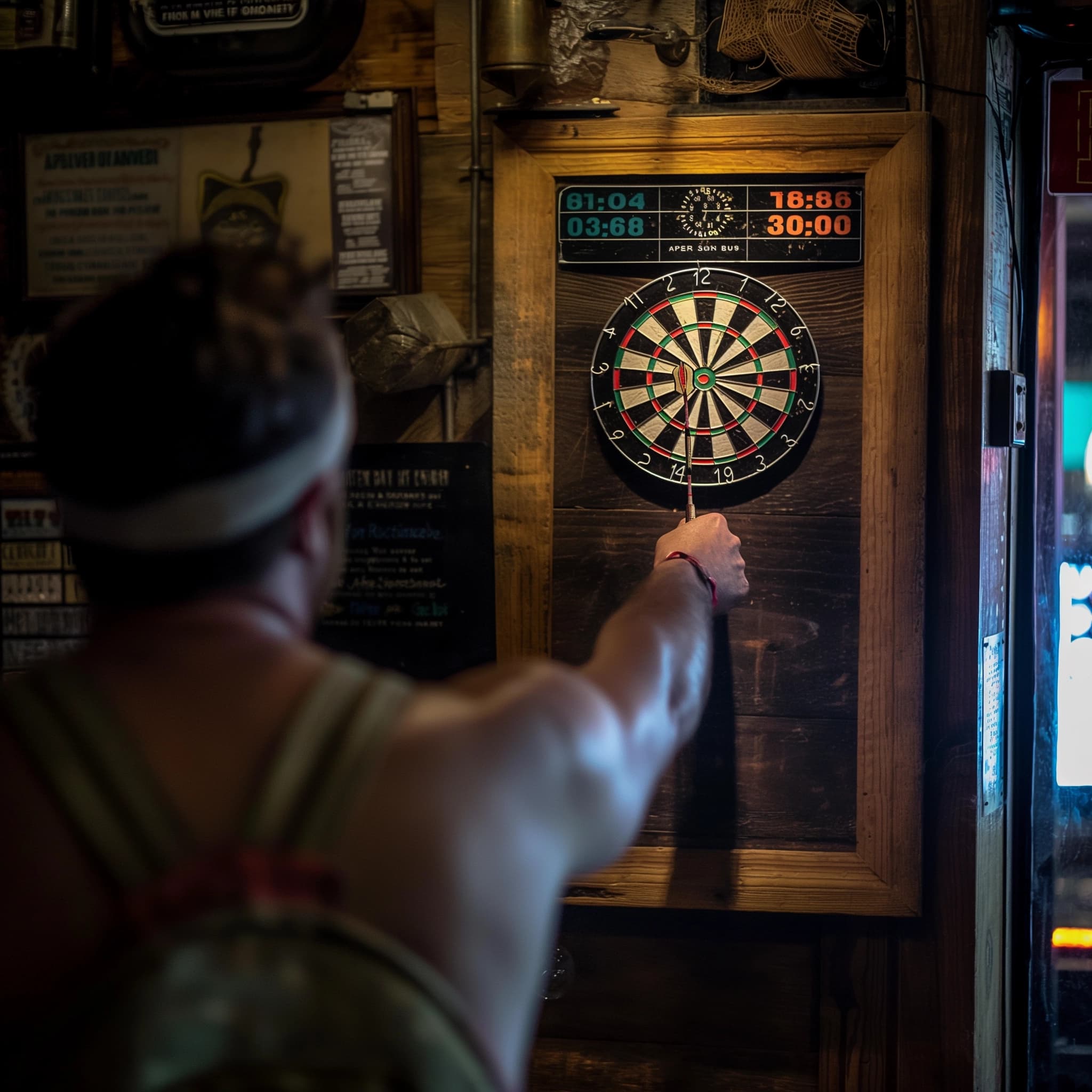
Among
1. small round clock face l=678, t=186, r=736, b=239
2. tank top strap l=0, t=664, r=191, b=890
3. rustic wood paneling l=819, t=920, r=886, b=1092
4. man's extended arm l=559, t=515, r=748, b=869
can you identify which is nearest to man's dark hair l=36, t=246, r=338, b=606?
tank top strap l=0, t=664, r=191, b=890

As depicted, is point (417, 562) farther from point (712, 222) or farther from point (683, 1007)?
point (683, 1007)

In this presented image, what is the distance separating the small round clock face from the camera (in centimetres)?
245

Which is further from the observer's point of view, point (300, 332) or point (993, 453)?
point (993, 453)

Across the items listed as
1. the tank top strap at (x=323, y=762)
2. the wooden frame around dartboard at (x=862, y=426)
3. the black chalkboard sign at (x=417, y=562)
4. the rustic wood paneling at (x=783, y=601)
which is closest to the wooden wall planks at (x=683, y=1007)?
the wooden frame around dartboard at (x=862, y=426)

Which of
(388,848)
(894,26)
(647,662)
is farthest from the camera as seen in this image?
(894,26)

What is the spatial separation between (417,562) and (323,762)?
157 centimetres

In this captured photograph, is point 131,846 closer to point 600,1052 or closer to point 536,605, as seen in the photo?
point 536,605

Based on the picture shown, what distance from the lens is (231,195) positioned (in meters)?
2.64

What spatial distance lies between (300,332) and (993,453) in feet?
6.00

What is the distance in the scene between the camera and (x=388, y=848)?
102cm

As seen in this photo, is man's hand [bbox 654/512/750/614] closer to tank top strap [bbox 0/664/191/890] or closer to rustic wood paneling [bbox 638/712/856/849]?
rustic wood paneling [bbox 638/712/856/849]

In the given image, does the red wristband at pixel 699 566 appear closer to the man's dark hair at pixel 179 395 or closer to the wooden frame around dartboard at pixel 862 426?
the wooden frame around dartboard at pixel 862 426

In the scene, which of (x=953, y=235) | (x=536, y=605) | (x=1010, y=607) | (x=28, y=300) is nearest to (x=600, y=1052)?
(x=536, y=605)

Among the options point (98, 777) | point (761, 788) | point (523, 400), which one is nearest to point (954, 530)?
point (761, 788)
